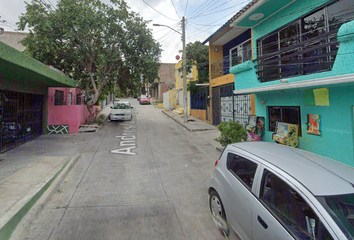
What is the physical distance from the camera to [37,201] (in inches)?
162

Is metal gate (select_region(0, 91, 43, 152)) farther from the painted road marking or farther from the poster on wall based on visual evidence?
the poster on wall

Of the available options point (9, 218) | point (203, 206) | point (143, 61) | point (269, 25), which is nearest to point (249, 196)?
point (203, 206)

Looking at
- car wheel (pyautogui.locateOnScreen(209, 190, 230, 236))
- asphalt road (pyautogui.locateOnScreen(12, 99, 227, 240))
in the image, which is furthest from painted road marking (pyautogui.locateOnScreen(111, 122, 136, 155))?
car wheel (pyautogui.locateOnScreen(209, 190, 230, 236))

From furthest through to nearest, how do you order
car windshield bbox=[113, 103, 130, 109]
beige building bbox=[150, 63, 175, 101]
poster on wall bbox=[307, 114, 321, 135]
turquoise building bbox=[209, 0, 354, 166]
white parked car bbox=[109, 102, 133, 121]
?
1. beige building bbox=[150, 63, 175, 101]
2. car windshield bbox=[113, 103, 130, 109]
3. white parked car bbox=[109, 102, 133, 121]
4. poster on wall bbox=[307, 114, 321, 135]
5. turquoise building bbox=[209, 0, 354, 166]

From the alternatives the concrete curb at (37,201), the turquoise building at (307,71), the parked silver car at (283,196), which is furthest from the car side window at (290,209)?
the turquoise building at (307,71)

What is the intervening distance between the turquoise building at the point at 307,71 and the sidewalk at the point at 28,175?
23.8 ft

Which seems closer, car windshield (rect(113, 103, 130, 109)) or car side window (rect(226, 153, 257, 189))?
car side window (rect(226, 153, 257, 189))

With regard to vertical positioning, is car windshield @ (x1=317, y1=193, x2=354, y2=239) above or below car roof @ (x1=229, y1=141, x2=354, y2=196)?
below

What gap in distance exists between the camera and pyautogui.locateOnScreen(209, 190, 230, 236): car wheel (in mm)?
3277

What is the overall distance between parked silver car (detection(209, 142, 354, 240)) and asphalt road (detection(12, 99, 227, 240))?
789 millimetres

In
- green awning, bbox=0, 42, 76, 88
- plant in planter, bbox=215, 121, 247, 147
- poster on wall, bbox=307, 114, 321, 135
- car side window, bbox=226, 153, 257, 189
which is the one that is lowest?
car side window, bbox=226, 153, 257, 189

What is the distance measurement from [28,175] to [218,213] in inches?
194

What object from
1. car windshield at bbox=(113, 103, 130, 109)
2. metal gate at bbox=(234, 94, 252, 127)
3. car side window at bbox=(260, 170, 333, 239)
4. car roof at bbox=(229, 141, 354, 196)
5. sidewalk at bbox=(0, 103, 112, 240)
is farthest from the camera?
car windshield at bbox=(113, 103, 130, 109)

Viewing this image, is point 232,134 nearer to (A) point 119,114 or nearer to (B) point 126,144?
(B) point 126,144
